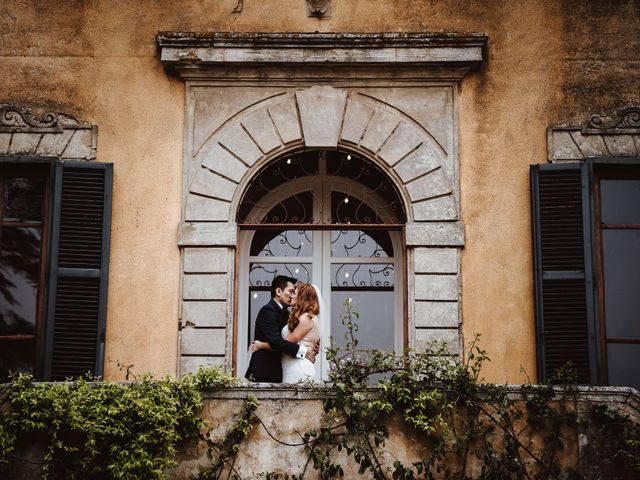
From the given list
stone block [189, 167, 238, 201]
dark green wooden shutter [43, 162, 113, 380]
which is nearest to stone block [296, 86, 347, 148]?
stone block [189, 167, 238, 201]

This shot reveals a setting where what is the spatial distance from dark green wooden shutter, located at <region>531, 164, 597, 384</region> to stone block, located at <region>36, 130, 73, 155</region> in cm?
416

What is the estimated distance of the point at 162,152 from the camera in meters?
9.62

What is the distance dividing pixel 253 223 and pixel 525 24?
3.08 m

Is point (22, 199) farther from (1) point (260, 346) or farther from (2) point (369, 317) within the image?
(2) point (369, 317)

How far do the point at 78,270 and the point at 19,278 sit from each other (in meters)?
0.62

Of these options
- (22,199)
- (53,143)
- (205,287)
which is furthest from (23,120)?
(205,287)

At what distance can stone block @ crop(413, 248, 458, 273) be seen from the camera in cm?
933

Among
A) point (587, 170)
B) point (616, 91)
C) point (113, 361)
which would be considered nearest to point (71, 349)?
point (113, 361)

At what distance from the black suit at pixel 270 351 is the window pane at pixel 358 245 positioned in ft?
4.78

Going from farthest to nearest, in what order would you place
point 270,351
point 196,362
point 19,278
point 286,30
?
point 286,30 → point 19,278 → point 196,362 → point 270,351

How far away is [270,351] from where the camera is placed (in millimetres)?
8953

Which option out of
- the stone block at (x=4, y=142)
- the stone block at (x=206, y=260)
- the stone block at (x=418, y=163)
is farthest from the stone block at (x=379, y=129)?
the stone block at (x=4, y=142)

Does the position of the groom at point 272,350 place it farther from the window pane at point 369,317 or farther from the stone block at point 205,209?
the window pane at point 369,317

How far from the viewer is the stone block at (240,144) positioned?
31.5ft
